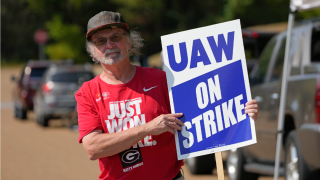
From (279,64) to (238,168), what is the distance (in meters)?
1.61

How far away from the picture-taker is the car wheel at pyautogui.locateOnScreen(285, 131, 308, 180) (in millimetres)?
5973

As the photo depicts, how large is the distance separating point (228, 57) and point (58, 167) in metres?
6.90

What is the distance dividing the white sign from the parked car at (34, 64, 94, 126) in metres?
12.6

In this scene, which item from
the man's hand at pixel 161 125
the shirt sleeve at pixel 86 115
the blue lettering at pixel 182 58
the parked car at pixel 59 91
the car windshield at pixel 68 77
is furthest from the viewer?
the car windshield at pixel 68 77

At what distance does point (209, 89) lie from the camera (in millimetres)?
3617

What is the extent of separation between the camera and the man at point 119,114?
354 cm

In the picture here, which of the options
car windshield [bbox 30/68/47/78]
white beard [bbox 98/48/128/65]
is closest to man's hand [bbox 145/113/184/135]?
white beard [bbox 98/48/128/65]

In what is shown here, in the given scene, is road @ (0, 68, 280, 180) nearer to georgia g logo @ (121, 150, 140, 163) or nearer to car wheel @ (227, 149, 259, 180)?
car wheel @ (227, 149, 259, 180)

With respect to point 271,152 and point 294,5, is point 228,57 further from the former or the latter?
→ point 271,152

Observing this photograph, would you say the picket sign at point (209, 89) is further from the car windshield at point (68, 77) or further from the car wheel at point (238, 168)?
the car windshield at point (68, 77)

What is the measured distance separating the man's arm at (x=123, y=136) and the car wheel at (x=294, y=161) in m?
2.89

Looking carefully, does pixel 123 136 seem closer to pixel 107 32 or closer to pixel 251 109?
pixel 107 32

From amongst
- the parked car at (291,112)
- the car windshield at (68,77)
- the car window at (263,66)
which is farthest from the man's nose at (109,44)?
the car windshield at (68,77)

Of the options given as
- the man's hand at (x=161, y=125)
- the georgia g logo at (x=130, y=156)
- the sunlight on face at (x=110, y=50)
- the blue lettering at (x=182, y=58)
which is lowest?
the georgia g logo at (x=130, y=156)
